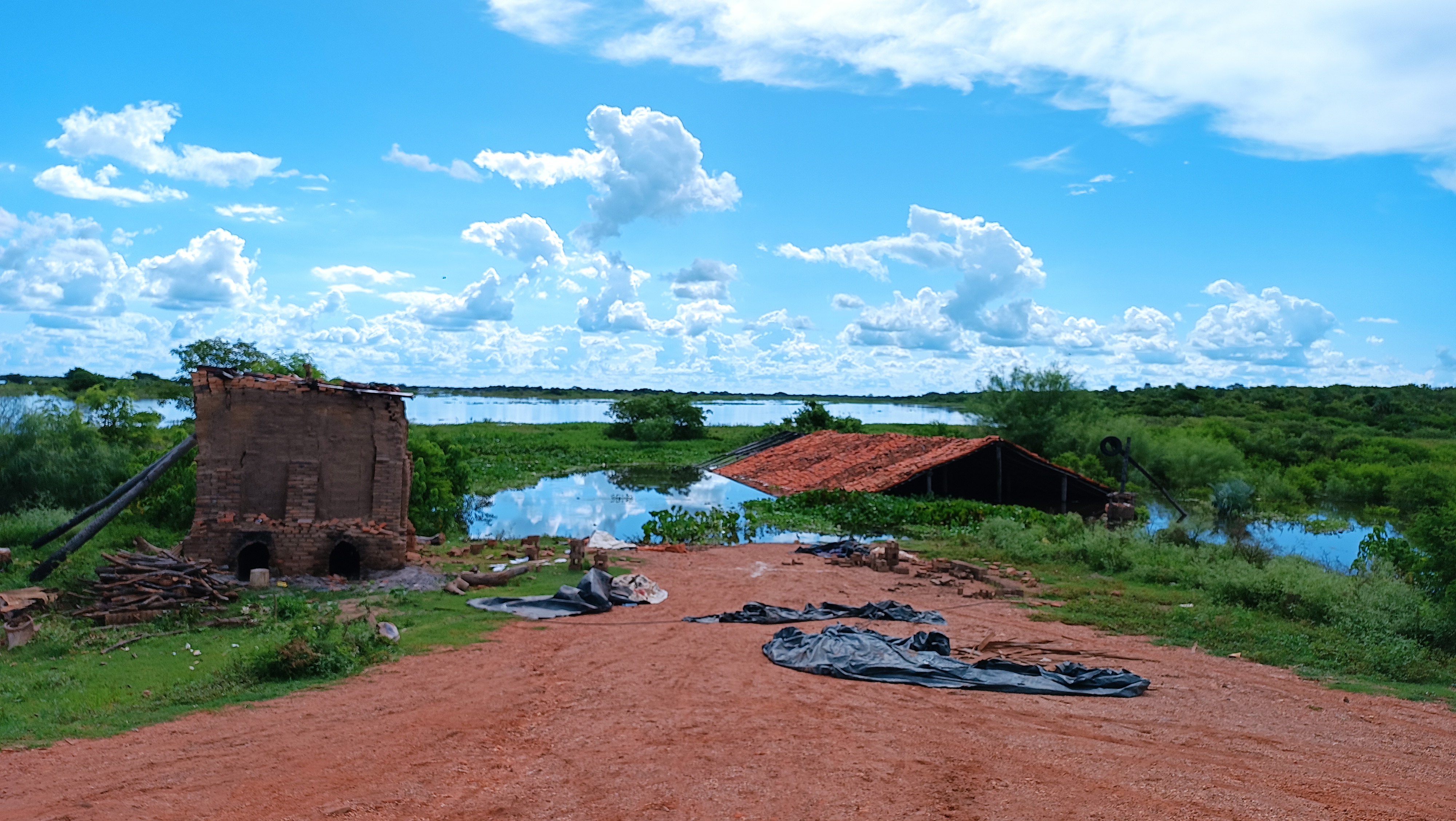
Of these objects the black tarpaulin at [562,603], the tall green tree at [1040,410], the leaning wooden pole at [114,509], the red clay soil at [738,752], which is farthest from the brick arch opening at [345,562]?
the tall green tree at [1040,410]

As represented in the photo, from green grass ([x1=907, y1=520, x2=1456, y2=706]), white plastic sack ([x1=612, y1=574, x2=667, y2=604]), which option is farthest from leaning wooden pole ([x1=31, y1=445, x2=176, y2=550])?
green grass ([x1=907, y1=520, x2=1456, y2=706])

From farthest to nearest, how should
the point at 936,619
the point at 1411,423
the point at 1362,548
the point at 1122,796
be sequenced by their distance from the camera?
the point at 1411,423, the point at 1362,548, the point at 936,619, the point at 1122,796

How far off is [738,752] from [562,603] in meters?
5.83

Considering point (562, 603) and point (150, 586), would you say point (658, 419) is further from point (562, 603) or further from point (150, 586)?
point (150, 586)

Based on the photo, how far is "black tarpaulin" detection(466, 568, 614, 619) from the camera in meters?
11.8

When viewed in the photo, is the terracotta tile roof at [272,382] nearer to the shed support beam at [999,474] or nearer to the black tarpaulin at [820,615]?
the black tarpaulin at [820,615]

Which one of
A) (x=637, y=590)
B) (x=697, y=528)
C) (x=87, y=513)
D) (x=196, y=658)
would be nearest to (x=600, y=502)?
(x=697, y=528)

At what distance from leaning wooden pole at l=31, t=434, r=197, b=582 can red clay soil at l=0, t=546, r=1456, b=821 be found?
7549mm

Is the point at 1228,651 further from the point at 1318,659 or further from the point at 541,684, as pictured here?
the point at 541,684

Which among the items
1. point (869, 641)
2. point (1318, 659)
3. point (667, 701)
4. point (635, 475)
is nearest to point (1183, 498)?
point (635, 475)

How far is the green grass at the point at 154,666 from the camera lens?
7.46 meters

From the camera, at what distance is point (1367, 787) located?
5.96 m

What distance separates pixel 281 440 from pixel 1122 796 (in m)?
12.1

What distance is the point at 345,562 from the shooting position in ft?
45.6
